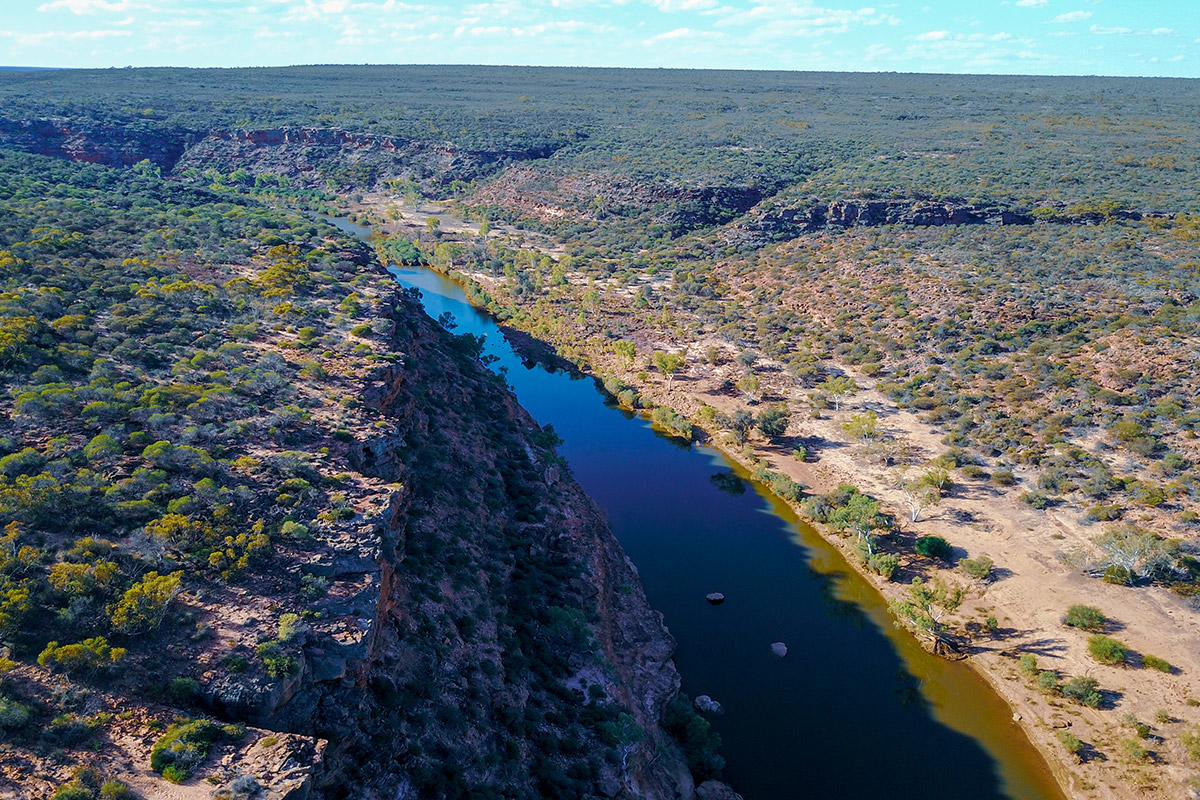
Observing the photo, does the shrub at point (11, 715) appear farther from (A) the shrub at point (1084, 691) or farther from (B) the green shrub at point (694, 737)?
(A) the shrub at point (1084, 691)

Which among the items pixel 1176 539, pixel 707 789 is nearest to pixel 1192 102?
pixel 1176 539

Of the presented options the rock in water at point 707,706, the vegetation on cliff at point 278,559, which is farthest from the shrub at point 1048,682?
the vegetation on cliff at point 278,559

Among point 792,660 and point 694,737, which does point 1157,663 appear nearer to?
point 792,660

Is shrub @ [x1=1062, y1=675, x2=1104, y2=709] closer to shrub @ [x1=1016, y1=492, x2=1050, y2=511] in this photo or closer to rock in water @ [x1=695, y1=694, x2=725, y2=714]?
shrub @ [x1=1016, y1=492, x2=1050, y2=511]

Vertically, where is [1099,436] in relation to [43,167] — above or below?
below

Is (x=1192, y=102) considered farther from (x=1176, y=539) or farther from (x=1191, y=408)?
(x=1176, y=539)

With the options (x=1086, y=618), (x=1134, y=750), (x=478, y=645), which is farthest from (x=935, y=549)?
(x=478, y=645)
